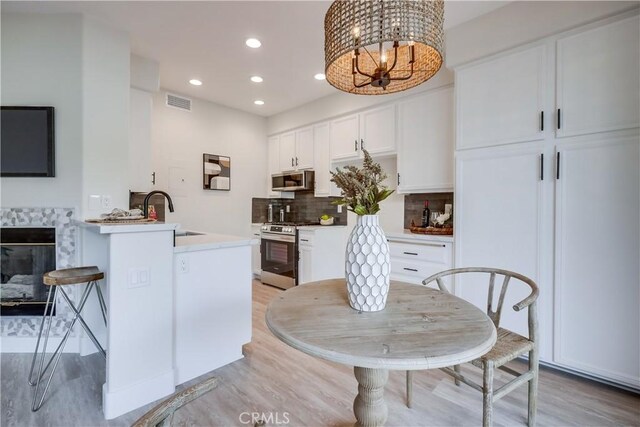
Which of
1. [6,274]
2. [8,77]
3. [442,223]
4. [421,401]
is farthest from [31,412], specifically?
[442,223]

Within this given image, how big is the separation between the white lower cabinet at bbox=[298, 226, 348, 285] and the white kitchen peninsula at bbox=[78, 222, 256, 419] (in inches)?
63.5

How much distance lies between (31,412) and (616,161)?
145 inches

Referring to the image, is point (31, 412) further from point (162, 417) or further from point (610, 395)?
point (610, 395)

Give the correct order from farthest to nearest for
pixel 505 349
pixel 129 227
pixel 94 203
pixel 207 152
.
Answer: pixel 207 152, pixel 94 203, pixel 129 227, pixel 505 349

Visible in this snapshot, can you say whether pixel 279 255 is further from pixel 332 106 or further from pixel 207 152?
pixel 332 106

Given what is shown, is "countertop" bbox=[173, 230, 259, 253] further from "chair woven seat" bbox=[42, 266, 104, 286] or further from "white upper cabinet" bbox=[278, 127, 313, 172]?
"white upper cabinet" bbox=[278, 127, 313, 172]

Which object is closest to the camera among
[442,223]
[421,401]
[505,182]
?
[421,401]

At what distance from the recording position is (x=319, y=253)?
399cm

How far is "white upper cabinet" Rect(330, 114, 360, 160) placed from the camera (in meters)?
3.87

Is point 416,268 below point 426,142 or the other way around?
below

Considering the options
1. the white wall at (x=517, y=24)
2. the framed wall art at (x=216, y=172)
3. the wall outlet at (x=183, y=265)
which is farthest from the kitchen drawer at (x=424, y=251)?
the framed wall art at (x=216, y=172)

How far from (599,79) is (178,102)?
423 cm

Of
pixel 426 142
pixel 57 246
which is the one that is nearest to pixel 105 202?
pixel 57 246

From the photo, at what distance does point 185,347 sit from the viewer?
205cm
